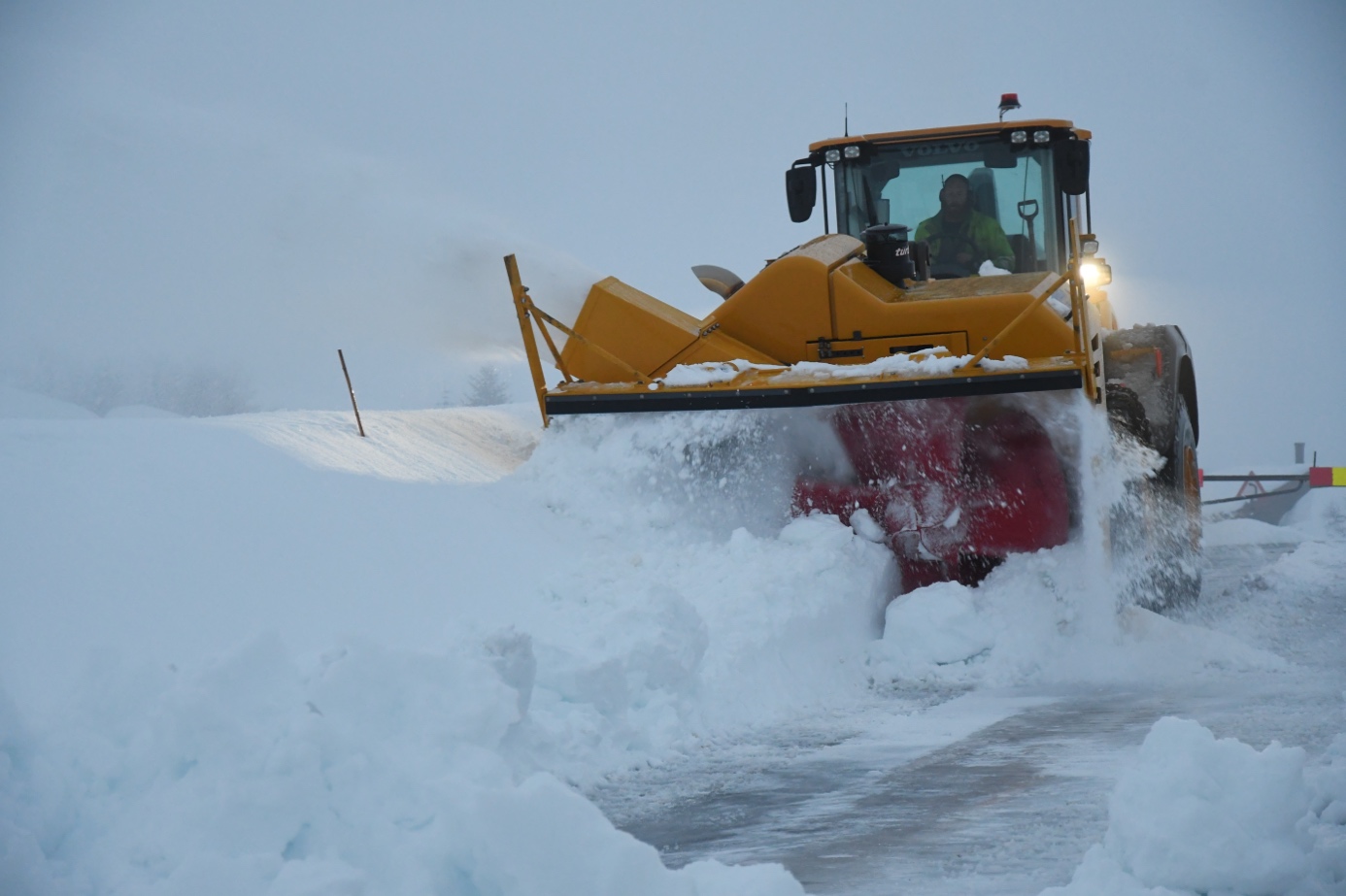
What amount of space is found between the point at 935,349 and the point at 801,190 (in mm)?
1839

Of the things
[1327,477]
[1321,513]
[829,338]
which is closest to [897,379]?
[829,338]

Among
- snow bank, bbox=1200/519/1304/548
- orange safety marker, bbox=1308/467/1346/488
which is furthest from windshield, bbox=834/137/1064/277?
orange safety marker, bbox=1308/467/1346/488

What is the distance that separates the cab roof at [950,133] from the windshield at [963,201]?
0.05 m

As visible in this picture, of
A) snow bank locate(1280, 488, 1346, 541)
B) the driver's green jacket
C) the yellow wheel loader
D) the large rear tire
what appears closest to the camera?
the yellow wheel loader

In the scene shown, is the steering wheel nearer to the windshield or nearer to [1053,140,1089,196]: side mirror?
the windshield

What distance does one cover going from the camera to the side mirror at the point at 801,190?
7.38 meters

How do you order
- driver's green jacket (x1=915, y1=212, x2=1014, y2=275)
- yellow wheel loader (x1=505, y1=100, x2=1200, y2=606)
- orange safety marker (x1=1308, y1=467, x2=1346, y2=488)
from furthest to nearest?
orange safety marker (x1=1308, y1=467, x2=1346, y2=488), driver's green jacket (x1=915, y1=212, x2=1014, y2=275), yellow wheel loader (x1=505, y1=100, x2=1200, y2=606)

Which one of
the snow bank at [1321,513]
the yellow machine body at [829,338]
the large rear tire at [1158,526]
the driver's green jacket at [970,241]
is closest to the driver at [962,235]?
the driver's green jacket at [970,241]

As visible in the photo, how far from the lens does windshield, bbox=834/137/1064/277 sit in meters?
7.15

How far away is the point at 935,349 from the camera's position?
593cm

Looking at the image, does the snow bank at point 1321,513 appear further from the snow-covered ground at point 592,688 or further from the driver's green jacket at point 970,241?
the driver's green jacket at point 970,241

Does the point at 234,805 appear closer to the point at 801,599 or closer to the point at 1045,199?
the point at 801,599

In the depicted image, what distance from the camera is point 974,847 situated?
2.88 m

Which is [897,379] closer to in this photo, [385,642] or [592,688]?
[592,688]
